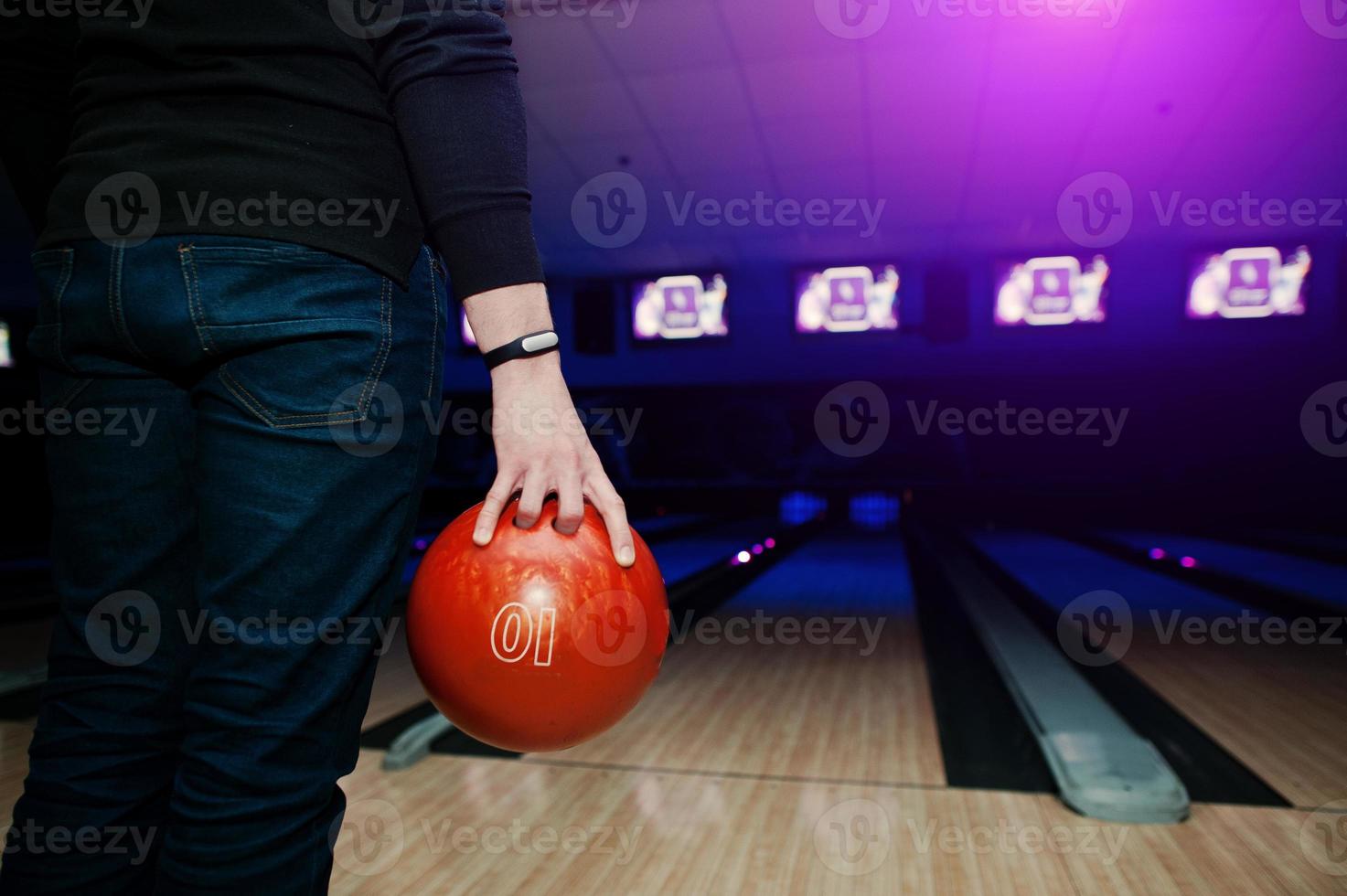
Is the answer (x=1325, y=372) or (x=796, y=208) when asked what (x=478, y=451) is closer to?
(x=796, y=208)

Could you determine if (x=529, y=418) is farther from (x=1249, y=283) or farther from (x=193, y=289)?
(x=1249, y=283)

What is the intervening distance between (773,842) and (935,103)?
136 inches

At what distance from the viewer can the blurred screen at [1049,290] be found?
228 inches

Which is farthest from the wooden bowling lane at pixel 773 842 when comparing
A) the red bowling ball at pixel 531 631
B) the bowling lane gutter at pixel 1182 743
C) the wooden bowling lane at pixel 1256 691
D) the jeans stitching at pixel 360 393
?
the jeans stitching at pixel 360 393

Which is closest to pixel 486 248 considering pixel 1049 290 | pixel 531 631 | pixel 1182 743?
pixel 531 631

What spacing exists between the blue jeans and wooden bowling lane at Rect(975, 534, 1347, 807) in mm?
1636

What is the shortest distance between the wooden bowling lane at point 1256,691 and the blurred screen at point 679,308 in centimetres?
344

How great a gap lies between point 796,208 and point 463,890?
15.8ft

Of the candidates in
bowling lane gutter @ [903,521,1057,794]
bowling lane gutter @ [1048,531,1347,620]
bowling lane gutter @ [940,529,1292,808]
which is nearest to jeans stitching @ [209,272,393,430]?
bowling lane gutter @ [903,521,1057,794]

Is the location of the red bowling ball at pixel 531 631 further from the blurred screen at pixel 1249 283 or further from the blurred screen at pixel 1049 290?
the blurred screen at pixel 1249 283

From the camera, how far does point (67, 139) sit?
0.75m

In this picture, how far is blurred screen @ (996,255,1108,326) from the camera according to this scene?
19.0ft

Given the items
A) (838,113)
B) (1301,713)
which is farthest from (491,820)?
(838,113)

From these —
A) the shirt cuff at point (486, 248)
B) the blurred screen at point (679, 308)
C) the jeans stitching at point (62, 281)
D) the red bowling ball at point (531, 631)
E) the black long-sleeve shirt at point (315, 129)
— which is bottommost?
the red bowling ball at point (531, 631)
